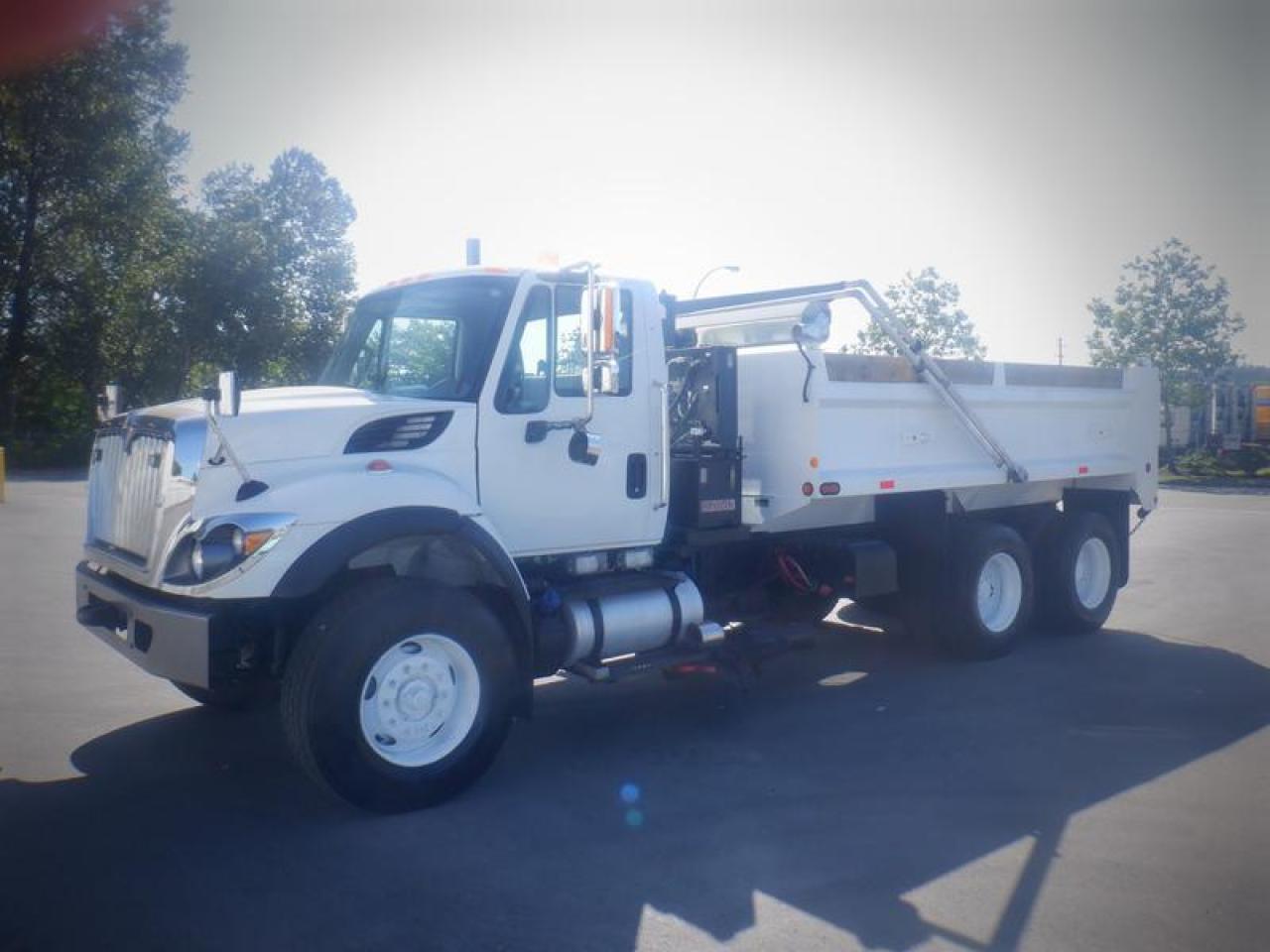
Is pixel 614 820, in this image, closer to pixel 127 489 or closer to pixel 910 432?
pixel 127 489

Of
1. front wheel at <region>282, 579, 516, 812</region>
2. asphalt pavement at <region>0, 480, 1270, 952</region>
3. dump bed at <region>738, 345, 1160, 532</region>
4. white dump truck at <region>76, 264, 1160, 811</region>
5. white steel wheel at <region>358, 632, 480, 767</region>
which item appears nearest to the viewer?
asphalt pavement at <region>0, 480, 1270, 952</region>

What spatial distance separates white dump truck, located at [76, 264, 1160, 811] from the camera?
5.00 metres

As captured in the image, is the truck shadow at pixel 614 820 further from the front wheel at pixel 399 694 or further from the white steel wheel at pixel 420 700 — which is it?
the white steel wheel at pixel 420 700

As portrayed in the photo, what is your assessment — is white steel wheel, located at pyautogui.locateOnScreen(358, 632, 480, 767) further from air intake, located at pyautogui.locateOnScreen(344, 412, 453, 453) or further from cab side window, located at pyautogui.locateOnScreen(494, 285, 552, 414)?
cab side window, located at pyautogui.locateOnScreen(494, 285, 552, 414)

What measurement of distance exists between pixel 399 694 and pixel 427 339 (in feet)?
6.90

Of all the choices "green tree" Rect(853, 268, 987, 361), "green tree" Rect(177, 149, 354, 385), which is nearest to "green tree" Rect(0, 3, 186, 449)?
"green tree" Rect(177, 149, 354, 385)

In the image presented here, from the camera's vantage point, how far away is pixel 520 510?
19.5 ft

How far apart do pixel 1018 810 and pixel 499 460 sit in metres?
3.21

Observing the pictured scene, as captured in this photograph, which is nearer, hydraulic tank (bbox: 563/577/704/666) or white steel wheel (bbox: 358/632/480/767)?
white steel wheel (bbox: 358/632/480/767)

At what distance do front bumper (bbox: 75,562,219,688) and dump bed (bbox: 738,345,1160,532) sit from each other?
3.79 m

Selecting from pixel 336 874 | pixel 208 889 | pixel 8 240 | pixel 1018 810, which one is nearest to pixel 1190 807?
pixel 1018 810

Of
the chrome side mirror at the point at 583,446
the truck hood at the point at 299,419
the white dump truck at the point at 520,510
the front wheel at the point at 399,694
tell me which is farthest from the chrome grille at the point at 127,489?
the chrome side mirror at the point at 583,446

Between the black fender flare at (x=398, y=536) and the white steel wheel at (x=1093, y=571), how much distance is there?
6.17 meters

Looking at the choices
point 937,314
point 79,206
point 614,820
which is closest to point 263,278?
point 79,206
